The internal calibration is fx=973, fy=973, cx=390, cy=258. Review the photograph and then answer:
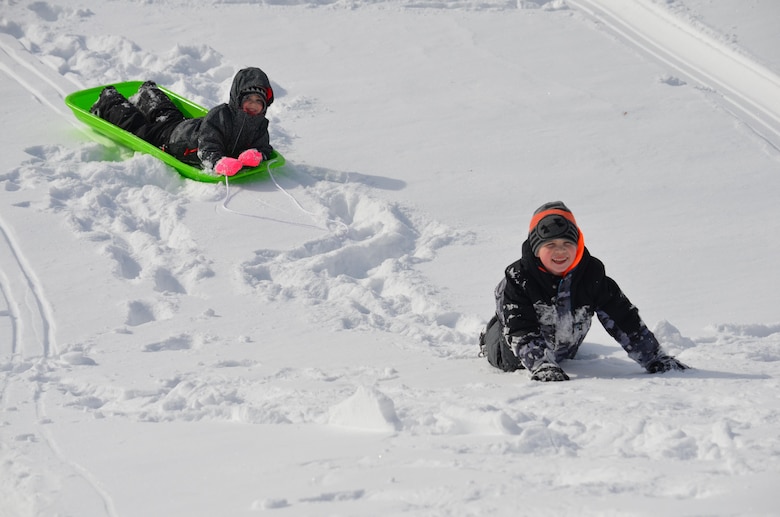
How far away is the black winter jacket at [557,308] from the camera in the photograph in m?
3.69

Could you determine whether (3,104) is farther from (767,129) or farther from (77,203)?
(767,129)

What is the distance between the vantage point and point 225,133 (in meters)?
6.17

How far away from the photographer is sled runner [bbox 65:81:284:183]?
19.9 feet

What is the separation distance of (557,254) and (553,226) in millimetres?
109

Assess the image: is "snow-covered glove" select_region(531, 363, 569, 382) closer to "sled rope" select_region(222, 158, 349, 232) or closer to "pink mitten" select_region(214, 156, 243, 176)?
"sled rope" select_region(222, 158, 349, 232)

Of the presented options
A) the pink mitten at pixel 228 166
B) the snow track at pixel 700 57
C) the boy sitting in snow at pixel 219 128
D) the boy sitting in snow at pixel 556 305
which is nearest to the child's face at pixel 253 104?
the boy sitting in snow at pixel 219 128

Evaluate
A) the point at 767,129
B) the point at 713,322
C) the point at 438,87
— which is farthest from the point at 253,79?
the point at 767,129

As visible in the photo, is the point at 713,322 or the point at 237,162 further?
the point at 237,162

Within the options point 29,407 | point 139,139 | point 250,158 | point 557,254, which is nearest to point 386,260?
Result: point 250,158

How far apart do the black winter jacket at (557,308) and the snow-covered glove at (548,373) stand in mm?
32

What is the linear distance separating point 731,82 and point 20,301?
5760 mm

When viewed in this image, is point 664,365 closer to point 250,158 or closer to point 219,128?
point 250,158

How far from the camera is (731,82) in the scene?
7820 millimetres

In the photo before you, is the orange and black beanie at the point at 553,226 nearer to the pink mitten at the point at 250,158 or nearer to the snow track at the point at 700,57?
the pink mitten at the point at 250,158
